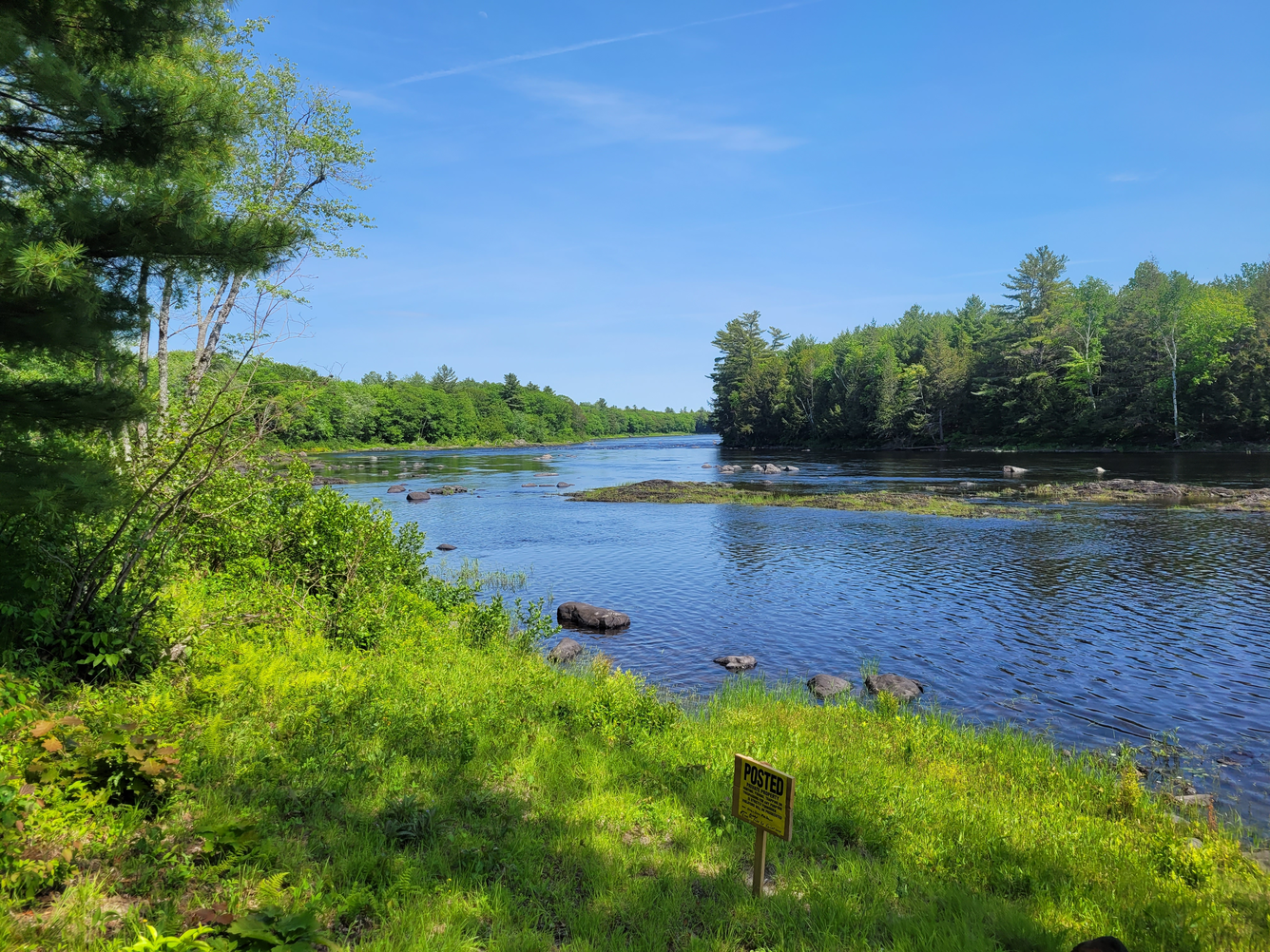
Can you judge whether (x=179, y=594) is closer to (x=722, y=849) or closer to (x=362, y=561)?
(x=362, y=561)

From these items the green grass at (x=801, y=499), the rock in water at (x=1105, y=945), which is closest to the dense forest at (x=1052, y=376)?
the green grass at (x=801, y=499)

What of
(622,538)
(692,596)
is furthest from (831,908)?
(622,538)

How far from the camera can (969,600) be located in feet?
62.0

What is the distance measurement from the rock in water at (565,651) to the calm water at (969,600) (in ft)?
3.52

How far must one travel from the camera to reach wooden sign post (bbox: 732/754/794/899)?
4.67 metres

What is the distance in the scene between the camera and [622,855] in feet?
18.0

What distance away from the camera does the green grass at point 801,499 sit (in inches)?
1409

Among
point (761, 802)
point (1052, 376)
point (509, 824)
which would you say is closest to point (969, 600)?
point (761, 802)

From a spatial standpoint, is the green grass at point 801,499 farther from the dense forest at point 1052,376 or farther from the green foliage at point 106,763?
the dense forest at point 1052,376

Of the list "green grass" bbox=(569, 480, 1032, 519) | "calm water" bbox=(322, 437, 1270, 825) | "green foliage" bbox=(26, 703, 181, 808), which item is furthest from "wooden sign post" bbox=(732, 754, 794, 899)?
"green grass" bbox=(569, 480, 1032, 519)

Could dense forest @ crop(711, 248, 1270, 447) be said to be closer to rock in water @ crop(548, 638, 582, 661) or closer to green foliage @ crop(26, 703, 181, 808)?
rock in water @ crop(548, 638, 582, 661)

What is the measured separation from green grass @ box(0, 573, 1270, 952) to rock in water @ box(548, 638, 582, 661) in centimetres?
447

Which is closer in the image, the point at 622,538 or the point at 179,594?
the point at 179,594

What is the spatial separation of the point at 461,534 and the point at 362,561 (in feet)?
61.8
